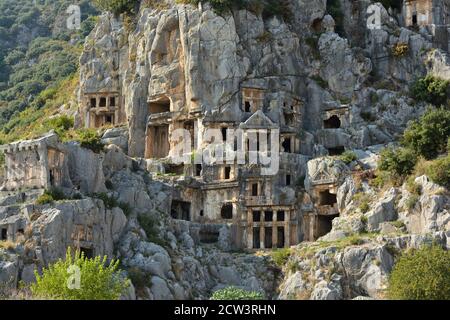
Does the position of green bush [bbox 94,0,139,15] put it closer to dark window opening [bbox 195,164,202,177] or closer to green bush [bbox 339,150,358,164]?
dark window opening [bbox 195,164,202,177]

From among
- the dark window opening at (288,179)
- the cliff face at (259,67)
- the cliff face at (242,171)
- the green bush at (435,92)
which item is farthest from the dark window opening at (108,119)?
the green bush at (435,92)

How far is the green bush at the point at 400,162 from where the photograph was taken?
233 ft

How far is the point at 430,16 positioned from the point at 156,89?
2777 centimetres

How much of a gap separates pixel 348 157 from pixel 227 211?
1115 cm

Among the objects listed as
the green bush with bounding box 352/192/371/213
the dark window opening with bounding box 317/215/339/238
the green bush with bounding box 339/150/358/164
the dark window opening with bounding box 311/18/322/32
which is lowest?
the dark window opening with bounding box 317/215/339/238

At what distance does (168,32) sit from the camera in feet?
280

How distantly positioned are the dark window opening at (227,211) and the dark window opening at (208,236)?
2.74m

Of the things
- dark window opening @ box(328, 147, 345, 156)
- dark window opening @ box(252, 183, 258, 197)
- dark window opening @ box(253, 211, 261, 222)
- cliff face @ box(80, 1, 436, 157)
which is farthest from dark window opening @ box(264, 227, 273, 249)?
dark window opening @ box(328, 147, 345, 156)

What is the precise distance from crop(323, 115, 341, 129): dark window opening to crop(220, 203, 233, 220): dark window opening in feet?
43.1

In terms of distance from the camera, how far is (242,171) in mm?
77750

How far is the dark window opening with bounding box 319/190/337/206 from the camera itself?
3022 inches

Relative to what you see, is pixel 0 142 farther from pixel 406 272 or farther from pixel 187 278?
pixel 406 272

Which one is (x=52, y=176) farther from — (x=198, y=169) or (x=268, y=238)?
(x=268, y=238)

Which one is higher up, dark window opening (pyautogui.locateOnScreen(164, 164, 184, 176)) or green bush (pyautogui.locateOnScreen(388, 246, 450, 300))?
dark window opening (pyautogui.locateOnScreen(164, 164, 184, 176))
